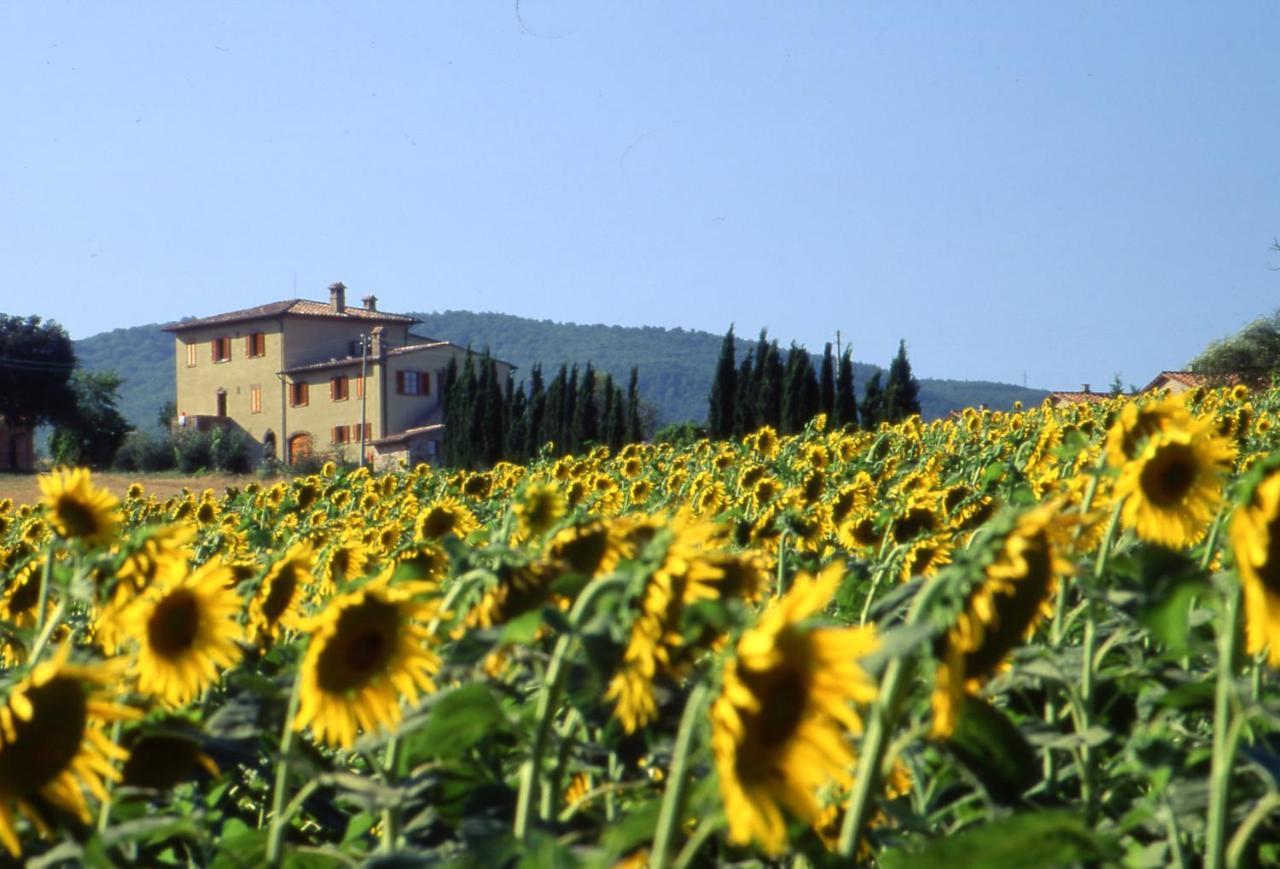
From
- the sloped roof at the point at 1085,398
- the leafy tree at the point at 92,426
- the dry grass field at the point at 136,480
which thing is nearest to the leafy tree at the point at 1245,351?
the sloped roof at the point at 1085,398

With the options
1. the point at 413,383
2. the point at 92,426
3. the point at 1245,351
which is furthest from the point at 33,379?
the point at 1245,351

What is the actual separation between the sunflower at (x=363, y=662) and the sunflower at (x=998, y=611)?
28.4 inches

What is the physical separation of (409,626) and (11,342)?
79378 millimetres

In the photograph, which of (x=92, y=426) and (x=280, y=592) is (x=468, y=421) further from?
(x=280, y=592)

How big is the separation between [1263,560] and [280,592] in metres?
1.89

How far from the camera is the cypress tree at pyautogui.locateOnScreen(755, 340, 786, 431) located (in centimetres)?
4038

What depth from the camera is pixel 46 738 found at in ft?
6.08

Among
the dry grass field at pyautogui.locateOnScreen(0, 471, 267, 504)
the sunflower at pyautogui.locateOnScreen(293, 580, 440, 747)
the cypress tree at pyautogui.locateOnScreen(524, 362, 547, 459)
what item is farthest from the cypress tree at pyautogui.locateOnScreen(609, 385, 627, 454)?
the sunflower at pyautogui.locateOnScreen(293, 580, 440, 747)

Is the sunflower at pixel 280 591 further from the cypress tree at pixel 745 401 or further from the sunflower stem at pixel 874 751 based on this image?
the cypress tree at pixel 745 401

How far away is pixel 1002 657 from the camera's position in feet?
5.81

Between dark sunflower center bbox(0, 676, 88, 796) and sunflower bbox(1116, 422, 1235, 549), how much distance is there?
1.64 meters

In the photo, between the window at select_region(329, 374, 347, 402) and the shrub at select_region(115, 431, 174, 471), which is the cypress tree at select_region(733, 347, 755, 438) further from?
the shrub at select_region(115, 431, 174, 471)

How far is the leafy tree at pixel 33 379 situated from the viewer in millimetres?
75375

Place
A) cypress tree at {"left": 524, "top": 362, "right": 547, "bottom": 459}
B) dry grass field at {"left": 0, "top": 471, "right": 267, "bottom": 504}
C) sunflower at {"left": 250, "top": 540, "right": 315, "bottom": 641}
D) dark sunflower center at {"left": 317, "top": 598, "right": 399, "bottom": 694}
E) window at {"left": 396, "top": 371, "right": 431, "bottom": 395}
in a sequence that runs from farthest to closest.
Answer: window at {"left": 396, "top": 371, "right": 431, "bottom": 395} < dry grass field at {"left": 0, "top": 471, "right": 267, "bottom": 504} < cypress tree at {"left": 524, "top": 362, "right": 547, "bottom": 459} < sunflower at {"left": 250, "top": 540, "right": 315, "bottom": 641} < dark sunflower center at {"left": 317, "top": 598, "right": 399, "bottom": 694}
